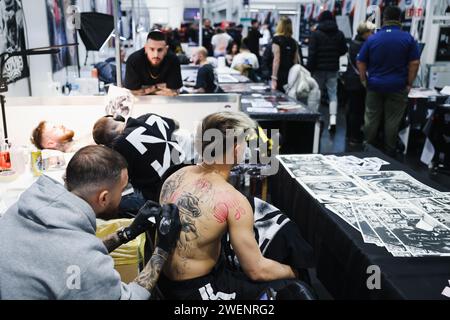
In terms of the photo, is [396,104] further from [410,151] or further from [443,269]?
[443,269]

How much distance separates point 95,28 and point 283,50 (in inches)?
113

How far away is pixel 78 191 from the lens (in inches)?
53.5

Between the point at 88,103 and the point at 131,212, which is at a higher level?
the point at 88,103

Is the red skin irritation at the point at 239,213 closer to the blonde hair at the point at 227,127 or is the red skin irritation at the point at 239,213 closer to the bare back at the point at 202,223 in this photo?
the bare back at the point at 202,223

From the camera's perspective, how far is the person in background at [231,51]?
28.3 feet

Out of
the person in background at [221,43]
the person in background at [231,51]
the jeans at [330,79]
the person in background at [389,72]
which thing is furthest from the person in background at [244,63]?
the person in background at [389,72]

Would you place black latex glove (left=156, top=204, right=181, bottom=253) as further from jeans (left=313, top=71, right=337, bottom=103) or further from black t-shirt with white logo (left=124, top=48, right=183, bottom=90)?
jeans (left=313, top=71, right=337, bottom=103)

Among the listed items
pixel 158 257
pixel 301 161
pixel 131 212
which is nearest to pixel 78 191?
pixel 158 257

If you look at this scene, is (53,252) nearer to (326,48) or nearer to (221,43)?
(326,48)

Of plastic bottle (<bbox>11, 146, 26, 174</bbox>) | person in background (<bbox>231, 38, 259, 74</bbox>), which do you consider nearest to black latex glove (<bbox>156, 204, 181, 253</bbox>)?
plastic bottle (<bbox>11, 146, 26, 174</bbox>)

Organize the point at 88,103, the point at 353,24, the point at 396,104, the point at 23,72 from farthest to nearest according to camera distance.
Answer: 1. the point at 353,24
2. the point at 396,104
3. the point at 23,72
4. the point at 88,103

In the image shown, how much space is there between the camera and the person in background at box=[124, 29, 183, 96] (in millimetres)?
3654

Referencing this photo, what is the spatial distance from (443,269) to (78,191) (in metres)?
1.28

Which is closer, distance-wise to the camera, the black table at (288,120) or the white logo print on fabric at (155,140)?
the white logo print on fabric at (155,140)
